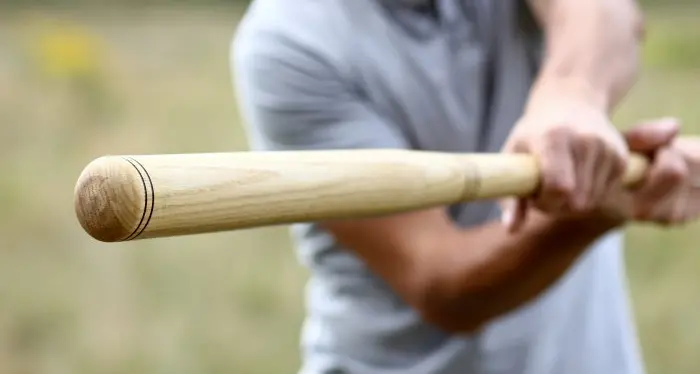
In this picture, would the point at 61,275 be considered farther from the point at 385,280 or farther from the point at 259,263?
the point at 385,280

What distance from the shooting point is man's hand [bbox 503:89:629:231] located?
1.82 feet

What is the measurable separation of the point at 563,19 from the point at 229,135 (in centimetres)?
123

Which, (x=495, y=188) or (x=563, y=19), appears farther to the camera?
(x=563, y=19)

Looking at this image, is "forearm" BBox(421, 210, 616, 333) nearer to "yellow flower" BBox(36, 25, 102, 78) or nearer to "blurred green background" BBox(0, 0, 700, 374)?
"blurred green background" BBox(0, 0, 700, 374)

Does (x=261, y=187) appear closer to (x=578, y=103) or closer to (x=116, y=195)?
(x=116, y=195)

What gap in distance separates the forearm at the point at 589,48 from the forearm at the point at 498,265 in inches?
3.5

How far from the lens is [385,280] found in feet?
2.29

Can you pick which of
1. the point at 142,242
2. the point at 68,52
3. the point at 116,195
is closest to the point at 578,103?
the point at 116,195

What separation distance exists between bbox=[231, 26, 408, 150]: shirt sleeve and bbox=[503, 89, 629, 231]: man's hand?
115mm

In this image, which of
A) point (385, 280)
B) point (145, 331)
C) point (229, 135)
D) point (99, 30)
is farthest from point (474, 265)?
point (99, 30)

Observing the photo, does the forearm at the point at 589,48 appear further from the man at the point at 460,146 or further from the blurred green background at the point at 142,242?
the blurred green background at the point at 142,242

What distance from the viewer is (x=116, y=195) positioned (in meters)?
0.35

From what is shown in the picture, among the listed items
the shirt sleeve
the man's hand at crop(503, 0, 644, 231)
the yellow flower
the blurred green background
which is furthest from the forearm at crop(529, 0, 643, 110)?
the yellow flower

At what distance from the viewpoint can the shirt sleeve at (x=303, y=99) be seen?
2.15 ft
